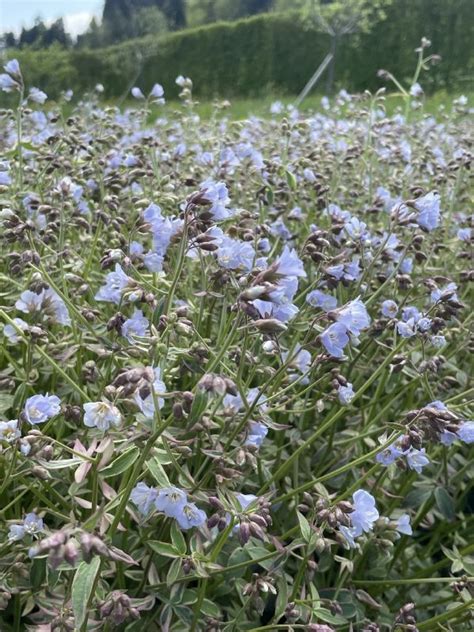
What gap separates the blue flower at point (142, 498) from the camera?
1587 mm

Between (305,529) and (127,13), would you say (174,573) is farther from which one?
(127,13)

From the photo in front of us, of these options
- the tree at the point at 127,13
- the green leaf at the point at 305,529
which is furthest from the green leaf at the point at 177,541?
the tree at the point at 127,13

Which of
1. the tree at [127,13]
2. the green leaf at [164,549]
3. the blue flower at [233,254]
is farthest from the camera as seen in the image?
the tree at [127,13]

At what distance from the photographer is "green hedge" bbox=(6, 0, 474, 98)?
21656mm

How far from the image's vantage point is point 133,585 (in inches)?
75.0

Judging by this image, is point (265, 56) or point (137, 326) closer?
point (137, 326)

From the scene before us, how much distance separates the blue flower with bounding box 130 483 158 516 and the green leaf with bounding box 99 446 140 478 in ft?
0.43

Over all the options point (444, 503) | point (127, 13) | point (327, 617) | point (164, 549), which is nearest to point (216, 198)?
point (164, 549)

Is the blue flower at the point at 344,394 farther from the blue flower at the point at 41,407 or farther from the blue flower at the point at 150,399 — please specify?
the blue flower at the point at 41,407

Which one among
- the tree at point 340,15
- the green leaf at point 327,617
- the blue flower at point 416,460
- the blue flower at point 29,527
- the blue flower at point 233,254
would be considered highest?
the blue flower at point 233,254

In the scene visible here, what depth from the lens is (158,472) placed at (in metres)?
1.44

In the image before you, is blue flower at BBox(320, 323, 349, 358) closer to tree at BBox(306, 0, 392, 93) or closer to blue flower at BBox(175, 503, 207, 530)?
blue flower at BBox(175, 503, 207, 530)

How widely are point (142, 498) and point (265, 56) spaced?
85.1 feet

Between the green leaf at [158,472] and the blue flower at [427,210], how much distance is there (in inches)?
39.1
